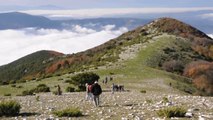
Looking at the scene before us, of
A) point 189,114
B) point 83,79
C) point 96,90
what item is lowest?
point 83,79

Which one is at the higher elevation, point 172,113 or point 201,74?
point 172,113

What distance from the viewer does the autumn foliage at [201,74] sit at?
3349 inches

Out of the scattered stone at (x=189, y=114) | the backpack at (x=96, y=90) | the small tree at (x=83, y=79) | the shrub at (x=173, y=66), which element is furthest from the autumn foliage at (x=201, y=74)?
the scattered stone at (x=189, y=114)

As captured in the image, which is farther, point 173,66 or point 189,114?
point 173,66

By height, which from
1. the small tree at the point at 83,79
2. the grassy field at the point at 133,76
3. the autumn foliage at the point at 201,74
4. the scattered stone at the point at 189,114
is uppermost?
the scattered stone at the point at 189,114

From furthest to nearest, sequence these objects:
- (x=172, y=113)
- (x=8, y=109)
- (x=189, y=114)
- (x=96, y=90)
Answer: (x=96, y=90)
(x=8, y=109)
(x=189, y=114)
(x=172, y=113)

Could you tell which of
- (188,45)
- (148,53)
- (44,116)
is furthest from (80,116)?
(188,45)

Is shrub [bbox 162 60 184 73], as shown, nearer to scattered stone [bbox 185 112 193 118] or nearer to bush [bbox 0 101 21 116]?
bush [bbox 0 101 21 116]

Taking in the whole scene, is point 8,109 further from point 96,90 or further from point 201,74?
point 201,74

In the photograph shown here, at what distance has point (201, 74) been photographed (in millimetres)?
97500

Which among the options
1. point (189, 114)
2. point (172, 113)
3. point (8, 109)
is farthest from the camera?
point (8, 109)

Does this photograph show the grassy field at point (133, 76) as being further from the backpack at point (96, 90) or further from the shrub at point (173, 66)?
the backpack at point (96, 90)

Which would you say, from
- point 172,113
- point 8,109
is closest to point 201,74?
point 172,113

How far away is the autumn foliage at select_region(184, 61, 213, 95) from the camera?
85.1m
